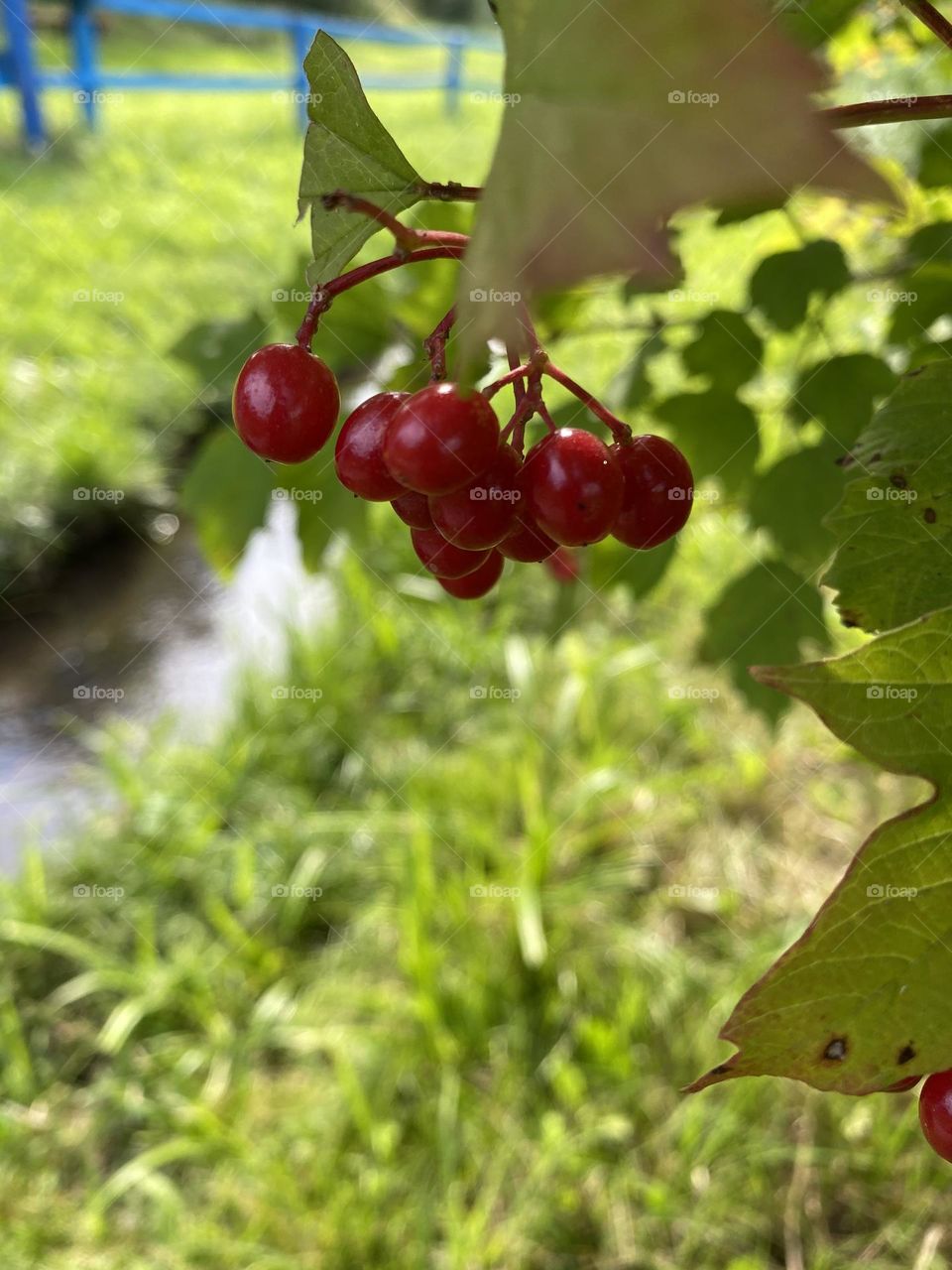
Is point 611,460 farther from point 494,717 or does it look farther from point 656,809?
point 494,717

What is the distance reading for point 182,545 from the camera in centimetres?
306

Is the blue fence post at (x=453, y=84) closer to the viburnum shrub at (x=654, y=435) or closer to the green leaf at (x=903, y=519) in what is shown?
the viburnum shrub at (x=654, y=435)

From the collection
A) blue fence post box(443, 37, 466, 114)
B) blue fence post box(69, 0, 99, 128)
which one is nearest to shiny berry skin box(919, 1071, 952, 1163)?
blue fence post box(69, 0, 99, 128)

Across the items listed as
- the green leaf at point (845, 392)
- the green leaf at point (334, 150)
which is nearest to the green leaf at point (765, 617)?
the green leaf at point (845, 392)

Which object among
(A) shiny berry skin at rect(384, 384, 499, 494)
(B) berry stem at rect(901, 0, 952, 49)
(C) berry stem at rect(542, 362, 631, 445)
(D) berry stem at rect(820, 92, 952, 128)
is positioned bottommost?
(C) berry stem at rect(542, 362, 631, 445)

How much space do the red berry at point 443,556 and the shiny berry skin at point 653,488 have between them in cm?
6

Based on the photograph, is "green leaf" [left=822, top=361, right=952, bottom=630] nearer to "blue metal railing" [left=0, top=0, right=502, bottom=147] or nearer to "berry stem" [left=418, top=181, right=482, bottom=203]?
"berry stem" [left=418, top=181, right=482, bottom=203]

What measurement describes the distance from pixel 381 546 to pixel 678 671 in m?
0.74

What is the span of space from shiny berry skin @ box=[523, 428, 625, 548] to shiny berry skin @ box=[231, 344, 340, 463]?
9 centimetres

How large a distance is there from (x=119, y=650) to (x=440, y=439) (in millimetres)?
2445

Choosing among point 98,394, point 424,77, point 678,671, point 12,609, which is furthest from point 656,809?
point 424,77

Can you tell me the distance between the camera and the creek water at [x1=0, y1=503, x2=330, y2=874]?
7.57 ft

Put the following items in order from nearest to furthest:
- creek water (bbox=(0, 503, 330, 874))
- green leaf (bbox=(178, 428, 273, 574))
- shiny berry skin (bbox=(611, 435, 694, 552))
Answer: shiny berry skin (bbox=(611, 435, 694, 552)), green leaf (bbox=(178, 428, 273, 574)), creek water (bbox=(0, 503, 330, 874))

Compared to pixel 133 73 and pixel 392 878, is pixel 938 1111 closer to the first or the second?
pixel 392 878
